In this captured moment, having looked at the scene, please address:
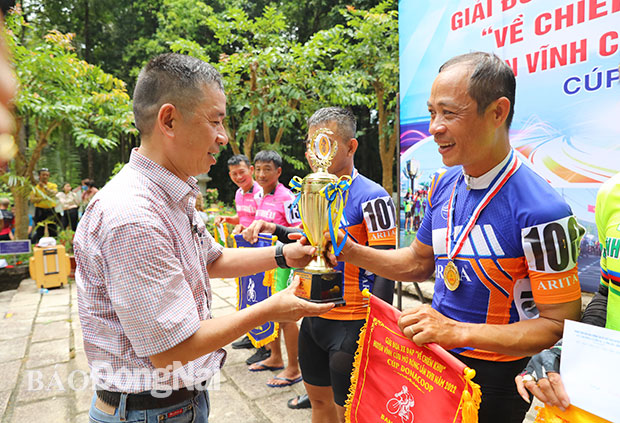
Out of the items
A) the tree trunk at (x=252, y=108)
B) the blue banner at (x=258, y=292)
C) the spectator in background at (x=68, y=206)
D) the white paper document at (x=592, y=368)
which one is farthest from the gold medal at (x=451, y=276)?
the spectator in background at (x=68, y=206)

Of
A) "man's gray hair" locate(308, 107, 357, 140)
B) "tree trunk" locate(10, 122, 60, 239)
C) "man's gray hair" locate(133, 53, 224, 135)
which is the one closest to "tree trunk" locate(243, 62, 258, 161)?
"tree trunk" locate(10, 122, 60, 239)

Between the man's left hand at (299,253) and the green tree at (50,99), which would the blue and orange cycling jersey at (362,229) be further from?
the green tree at (50,99)

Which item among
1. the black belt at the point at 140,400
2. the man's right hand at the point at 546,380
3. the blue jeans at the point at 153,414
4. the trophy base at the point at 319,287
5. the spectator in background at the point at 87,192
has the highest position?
the spectator in background at the point at 87,192

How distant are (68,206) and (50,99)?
12.5 ft

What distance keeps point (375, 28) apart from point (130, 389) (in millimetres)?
9868

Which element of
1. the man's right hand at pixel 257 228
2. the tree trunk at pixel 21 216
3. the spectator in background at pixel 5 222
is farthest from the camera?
the spectator in background at pixel 5 222

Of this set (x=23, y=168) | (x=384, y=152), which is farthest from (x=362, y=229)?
(x=384, y=152)

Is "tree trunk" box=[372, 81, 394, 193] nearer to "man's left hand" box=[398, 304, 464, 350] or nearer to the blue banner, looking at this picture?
the blue banner

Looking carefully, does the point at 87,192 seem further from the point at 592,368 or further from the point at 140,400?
the point at 592,368

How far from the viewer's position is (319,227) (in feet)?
6.16

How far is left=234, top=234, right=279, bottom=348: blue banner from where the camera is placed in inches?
151

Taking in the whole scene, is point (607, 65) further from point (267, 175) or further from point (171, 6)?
point (171, 6)

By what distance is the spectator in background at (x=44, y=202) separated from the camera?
812 centimetres

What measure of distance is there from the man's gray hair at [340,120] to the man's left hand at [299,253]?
778mm
